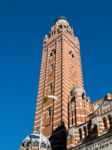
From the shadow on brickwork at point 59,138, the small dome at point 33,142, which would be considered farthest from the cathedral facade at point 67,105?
the small dome at point 33,142

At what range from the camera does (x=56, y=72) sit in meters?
42.0

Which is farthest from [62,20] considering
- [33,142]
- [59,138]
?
[33,142]

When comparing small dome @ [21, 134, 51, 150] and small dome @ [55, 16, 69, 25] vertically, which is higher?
small dome @ [55, 16, 69, 25]

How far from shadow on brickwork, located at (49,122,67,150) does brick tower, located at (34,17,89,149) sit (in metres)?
0.45

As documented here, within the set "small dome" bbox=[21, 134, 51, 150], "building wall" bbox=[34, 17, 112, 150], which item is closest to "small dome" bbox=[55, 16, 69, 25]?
"building wall" bbox=[34, 17, 112, 150]

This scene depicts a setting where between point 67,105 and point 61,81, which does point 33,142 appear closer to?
point 67,105

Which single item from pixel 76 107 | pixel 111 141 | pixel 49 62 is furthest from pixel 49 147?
pixel 49 62

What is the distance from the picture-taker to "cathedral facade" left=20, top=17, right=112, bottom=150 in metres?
27.8

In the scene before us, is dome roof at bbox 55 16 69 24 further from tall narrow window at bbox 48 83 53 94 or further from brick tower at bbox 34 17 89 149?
tall narrow window at bbox 48 83 53 94

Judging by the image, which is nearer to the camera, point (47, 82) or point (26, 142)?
point (26, 142)

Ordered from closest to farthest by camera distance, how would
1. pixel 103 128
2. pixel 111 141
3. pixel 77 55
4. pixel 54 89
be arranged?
pixel 111 141 → pixel 103 128 → pixel 54 89 → pixel 77 55

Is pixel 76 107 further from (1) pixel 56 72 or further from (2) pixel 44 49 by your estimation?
(2) pixel 44 49

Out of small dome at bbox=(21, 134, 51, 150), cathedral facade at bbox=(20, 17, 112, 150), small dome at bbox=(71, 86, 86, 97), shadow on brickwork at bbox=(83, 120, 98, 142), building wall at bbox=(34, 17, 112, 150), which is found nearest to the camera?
shadow on brickwork at bbox=(83, 120, 98, 142)

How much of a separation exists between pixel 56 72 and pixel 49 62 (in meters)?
3.50
